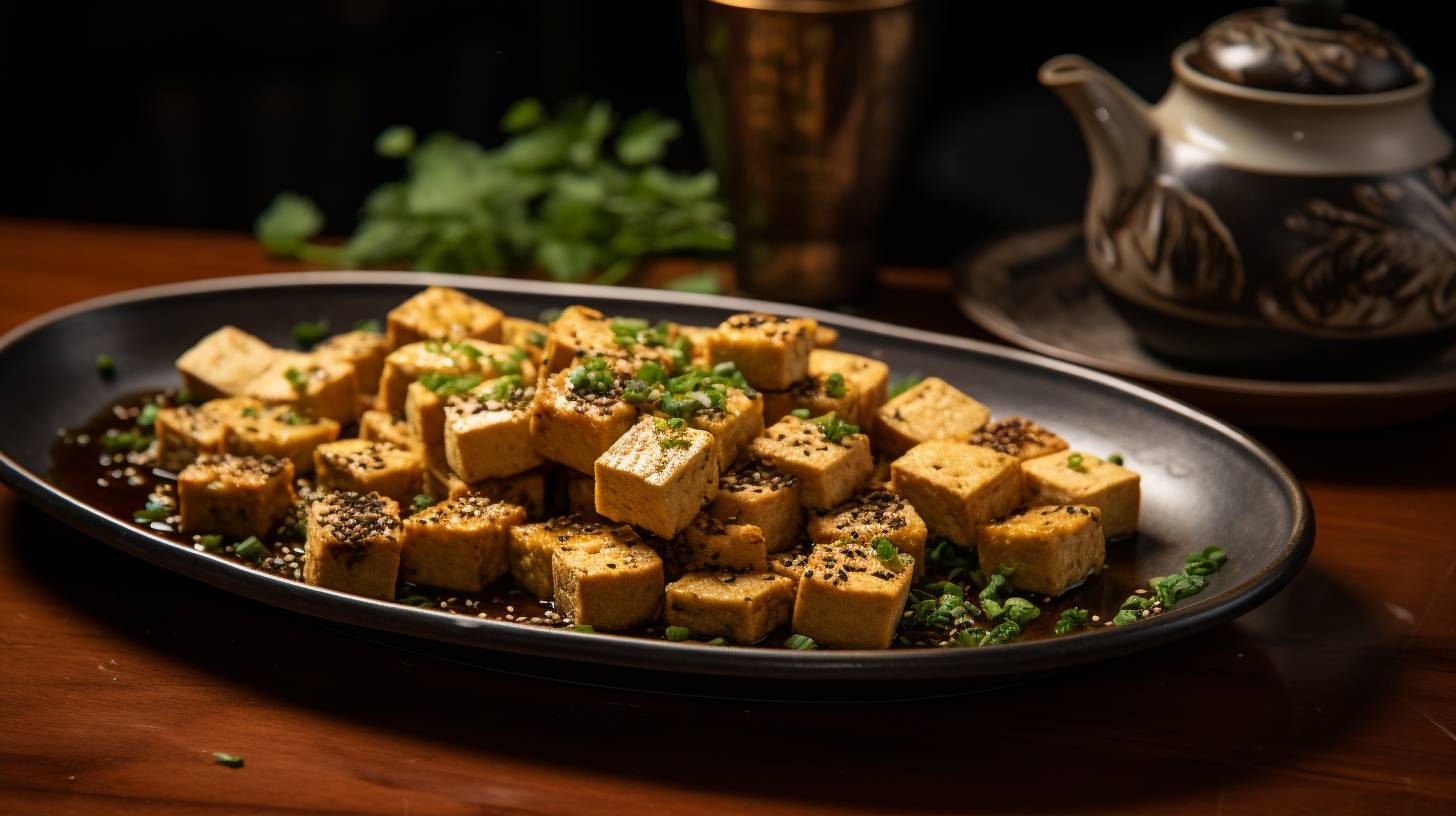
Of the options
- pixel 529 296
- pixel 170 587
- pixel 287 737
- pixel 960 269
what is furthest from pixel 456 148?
pixel 287 737

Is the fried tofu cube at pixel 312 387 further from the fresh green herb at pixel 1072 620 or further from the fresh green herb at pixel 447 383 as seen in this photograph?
the fresh green herb at pixel 1072 620

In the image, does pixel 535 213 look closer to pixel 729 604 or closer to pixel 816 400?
pixel 816 400

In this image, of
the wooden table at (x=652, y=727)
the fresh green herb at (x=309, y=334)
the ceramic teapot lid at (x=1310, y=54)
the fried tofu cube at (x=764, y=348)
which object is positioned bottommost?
the wooden table at (x=652, y=727)

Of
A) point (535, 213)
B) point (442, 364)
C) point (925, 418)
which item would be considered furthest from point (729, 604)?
point (535, 213)

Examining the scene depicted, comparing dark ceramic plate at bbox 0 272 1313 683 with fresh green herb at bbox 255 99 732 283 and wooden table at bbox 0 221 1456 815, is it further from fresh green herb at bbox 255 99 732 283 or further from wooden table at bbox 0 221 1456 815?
fresh green herb at bbox 255 99 732 283

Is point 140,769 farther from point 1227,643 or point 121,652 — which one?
point 1227,643

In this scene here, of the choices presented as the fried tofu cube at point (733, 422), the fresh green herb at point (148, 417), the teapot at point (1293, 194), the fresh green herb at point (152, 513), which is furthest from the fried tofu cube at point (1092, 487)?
the fresh green herb at point (148, 417)

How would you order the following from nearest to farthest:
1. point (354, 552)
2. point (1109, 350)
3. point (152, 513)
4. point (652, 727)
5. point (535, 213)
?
point (652, 727), point (354, 552), point (152, 513), point (1109, 350), point (535, 213)
